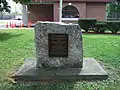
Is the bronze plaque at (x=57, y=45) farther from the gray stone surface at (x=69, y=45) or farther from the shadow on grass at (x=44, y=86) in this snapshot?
the shadow on grass at (x=44, y=86)

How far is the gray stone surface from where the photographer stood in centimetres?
783

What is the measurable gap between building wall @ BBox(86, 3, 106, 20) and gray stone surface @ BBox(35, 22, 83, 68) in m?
31.0

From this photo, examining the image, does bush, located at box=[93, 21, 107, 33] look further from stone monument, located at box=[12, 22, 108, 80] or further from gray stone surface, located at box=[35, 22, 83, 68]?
gray stone surface, located at box=[35, 22, 83, 68]

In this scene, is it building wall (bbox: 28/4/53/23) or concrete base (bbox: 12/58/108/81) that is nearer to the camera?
concrete base (bbox: 12/58/108/81)

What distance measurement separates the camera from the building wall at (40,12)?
40.1 metres

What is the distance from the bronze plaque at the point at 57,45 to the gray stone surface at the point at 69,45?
95 mm

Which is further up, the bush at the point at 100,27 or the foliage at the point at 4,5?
the foliage at the point at 4,5

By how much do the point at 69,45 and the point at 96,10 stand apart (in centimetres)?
3136

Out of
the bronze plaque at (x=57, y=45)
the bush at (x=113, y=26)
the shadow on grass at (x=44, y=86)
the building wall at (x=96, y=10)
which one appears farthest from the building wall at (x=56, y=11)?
the shadow on grass at (x=44, y=86)

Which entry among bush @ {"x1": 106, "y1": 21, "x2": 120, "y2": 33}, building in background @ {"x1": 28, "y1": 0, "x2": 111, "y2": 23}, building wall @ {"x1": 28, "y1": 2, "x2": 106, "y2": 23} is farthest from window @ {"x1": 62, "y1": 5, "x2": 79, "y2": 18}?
bush @ {"x1": 106, "y1": 21, "x2": 120, "y2": 33}

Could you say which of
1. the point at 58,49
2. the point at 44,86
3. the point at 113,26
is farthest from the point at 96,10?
the point at 44,86

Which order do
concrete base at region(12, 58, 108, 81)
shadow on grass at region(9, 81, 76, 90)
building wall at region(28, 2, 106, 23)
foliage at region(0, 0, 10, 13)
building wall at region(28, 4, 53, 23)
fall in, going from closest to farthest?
shadow on grass at region(9, 81, 76, 90) < concrete base at region(12, 58, 108, 81) < foliage at region(0, 0, 10, 13) < building wall at region(28, 2, 106, 23) < building wall at region(28, 4, 53, 23)

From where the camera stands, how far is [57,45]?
8008 millimetres

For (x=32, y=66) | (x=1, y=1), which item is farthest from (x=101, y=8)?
(x=32, y=66)
